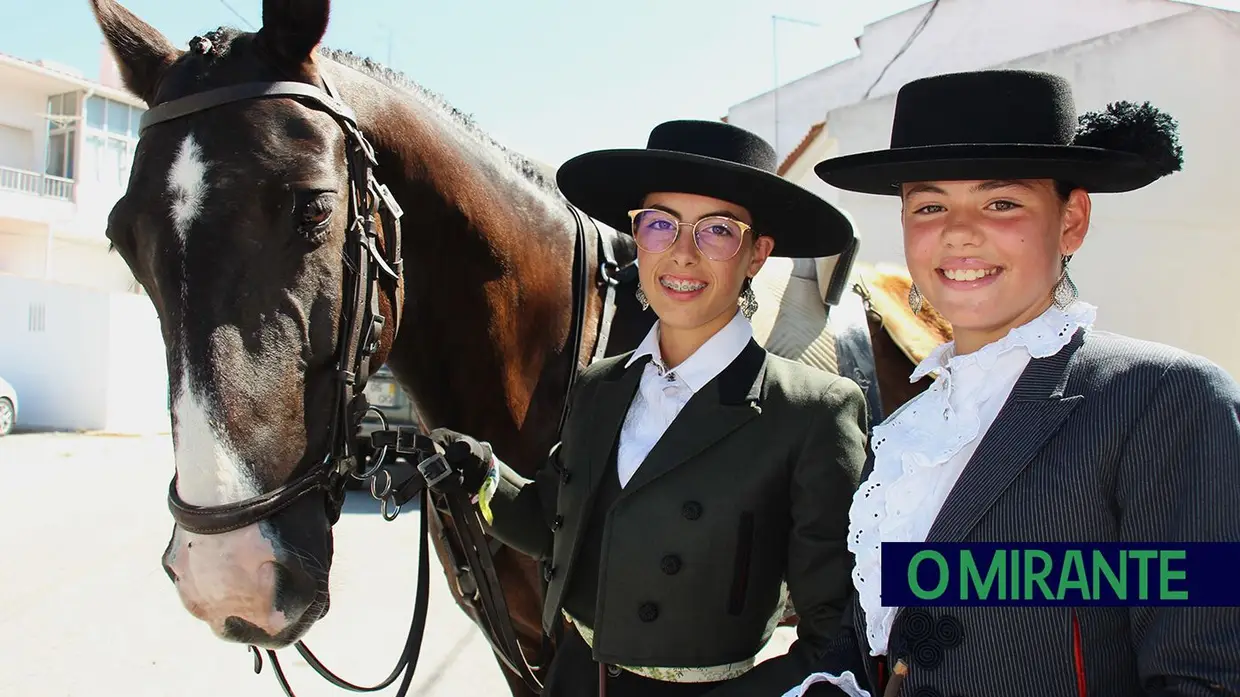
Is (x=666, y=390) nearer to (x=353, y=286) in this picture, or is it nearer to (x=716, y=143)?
(x=716, y=143)

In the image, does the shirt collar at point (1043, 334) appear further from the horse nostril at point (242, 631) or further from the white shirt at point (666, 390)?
the horse nostril at point (242, 631)

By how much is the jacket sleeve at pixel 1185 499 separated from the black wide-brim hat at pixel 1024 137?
344mm

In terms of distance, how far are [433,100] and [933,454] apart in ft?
6.11

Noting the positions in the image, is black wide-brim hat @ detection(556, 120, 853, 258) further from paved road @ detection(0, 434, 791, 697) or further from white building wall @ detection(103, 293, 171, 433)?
white building wall @ detection(103, 293, 171, 433)

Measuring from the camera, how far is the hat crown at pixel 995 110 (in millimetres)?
1271

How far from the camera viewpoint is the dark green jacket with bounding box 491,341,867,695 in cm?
153

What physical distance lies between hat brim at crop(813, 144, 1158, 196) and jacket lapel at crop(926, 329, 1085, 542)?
0.27 metres

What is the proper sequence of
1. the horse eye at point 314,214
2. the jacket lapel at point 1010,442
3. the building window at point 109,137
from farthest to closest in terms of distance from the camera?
the building window at point 109,137 → the horse eye at point 314,214 → the jacket lapel at point 1010,442

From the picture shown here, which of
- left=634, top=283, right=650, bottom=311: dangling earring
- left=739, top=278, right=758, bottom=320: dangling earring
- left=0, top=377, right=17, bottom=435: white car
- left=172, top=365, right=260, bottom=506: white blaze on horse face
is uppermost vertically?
left=634, top=283, right=650, bottom=311: dangling earring

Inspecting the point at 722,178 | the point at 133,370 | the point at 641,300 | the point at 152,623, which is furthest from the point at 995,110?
the point at 133,370

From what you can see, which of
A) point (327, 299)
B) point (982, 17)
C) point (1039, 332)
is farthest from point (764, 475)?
point (982, 17)

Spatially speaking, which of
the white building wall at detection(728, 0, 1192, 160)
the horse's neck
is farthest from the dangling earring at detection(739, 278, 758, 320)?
the white building wall at detection(728, 0, 1192, 160)

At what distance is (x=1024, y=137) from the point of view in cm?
127

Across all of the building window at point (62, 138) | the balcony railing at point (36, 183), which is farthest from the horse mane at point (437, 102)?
the building window at point (62, 138)
